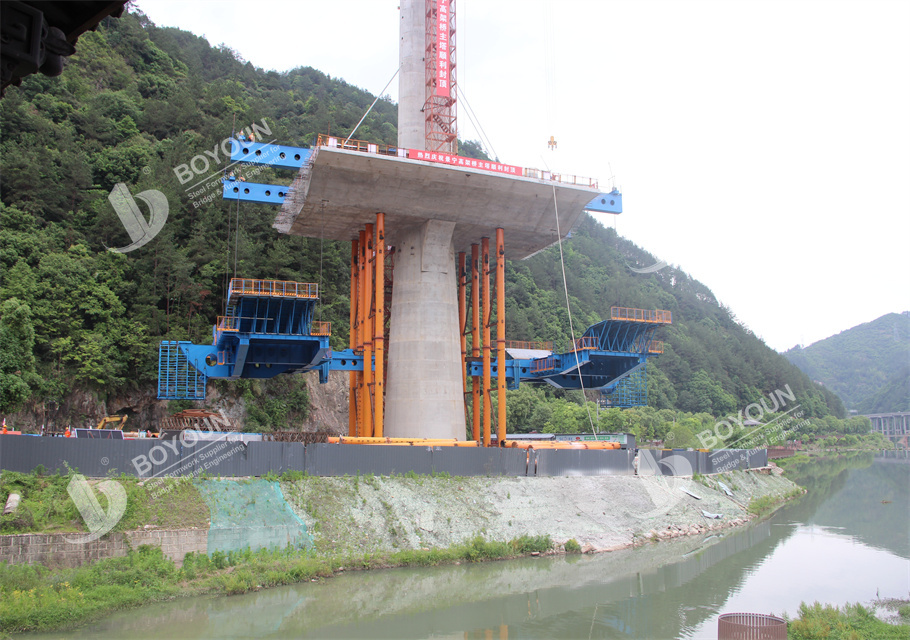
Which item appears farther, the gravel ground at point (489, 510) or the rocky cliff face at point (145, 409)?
the rocky cliff face at point (145, 409)

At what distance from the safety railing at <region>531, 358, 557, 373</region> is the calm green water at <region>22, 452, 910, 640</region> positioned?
1211 cm

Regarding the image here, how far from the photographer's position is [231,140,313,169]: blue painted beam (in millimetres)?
34031

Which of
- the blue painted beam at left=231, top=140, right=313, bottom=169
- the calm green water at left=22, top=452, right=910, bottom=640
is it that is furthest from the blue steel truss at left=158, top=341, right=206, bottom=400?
the calm green water at left=22, top=452, right=910, bottom=640

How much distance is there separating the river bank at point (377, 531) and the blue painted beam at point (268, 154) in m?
15.8

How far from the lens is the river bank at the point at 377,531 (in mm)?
19172

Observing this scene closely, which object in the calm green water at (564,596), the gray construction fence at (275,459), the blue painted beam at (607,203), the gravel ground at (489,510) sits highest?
the blue painted beam at (607,203)

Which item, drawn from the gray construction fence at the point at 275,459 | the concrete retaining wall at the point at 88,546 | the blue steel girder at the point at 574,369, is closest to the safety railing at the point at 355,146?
the gray construction fence at the point at 275,459

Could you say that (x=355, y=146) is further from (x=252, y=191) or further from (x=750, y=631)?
(x=750, y=631)

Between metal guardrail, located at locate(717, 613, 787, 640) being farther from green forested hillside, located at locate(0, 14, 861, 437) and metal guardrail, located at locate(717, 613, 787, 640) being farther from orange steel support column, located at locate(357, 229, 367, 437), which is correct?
green forested hillside, located at locate(0, 14, 861, 437)

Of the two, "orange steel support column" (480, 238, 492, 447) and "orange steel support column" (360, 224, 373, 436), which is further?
"orange steel support column" (480, 238, 492, 447)

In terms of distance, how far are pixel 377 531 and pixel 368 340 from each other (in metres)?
12.5

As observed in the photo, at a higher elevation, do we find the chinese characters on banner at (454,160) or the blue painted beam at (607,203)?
the chinese characters on banner at (454,160)

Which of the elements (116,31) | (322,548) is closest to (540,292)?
(116,31)

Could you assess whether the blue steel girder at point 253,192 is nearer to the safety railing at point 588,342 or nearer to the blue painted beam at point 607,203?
the blue painted beam at point 607,203
